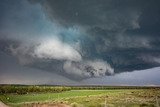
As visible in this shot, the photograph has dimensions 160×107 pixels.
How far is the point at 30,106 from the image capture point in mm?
64938

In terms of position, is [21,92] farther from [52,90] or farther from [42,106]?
[42,106]

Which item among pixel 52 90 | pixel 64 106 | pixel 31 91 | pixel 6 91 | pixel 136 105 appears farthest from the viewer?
pixel 52 90

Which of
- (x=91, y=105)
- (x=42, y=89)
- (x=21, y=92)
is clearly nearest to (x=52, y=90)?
(x=42, y=89)

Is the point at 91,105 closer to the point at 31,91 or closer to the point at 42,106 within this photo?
the point at 42,106

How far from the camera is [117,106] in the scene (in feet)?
206

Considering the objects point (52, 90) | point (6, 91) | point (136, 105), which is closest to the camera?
point (136, 105)

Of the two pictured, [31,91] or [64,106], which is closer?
[64,106]

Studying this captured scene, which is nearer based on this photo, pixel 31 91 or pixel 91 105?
pixel 91 105

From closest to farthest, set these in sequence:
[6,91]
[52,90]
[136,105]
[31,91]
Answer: [136,105]
[6,91]
[31,91]
[52,90]

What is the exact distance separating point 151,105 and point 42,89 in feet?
280

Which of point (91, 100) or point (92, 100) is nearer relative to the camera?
point (91, 100)

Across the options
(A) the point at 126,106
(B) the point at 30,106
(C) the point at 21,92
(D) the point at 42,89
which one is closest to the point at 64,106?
(B) the point at 30,106

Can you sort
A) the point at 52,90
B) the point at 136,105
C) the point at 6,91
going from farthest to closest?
the point at 52,90, the point at 6,91, the point at 136,105

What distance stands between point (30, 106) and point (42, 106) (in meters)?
3.46
